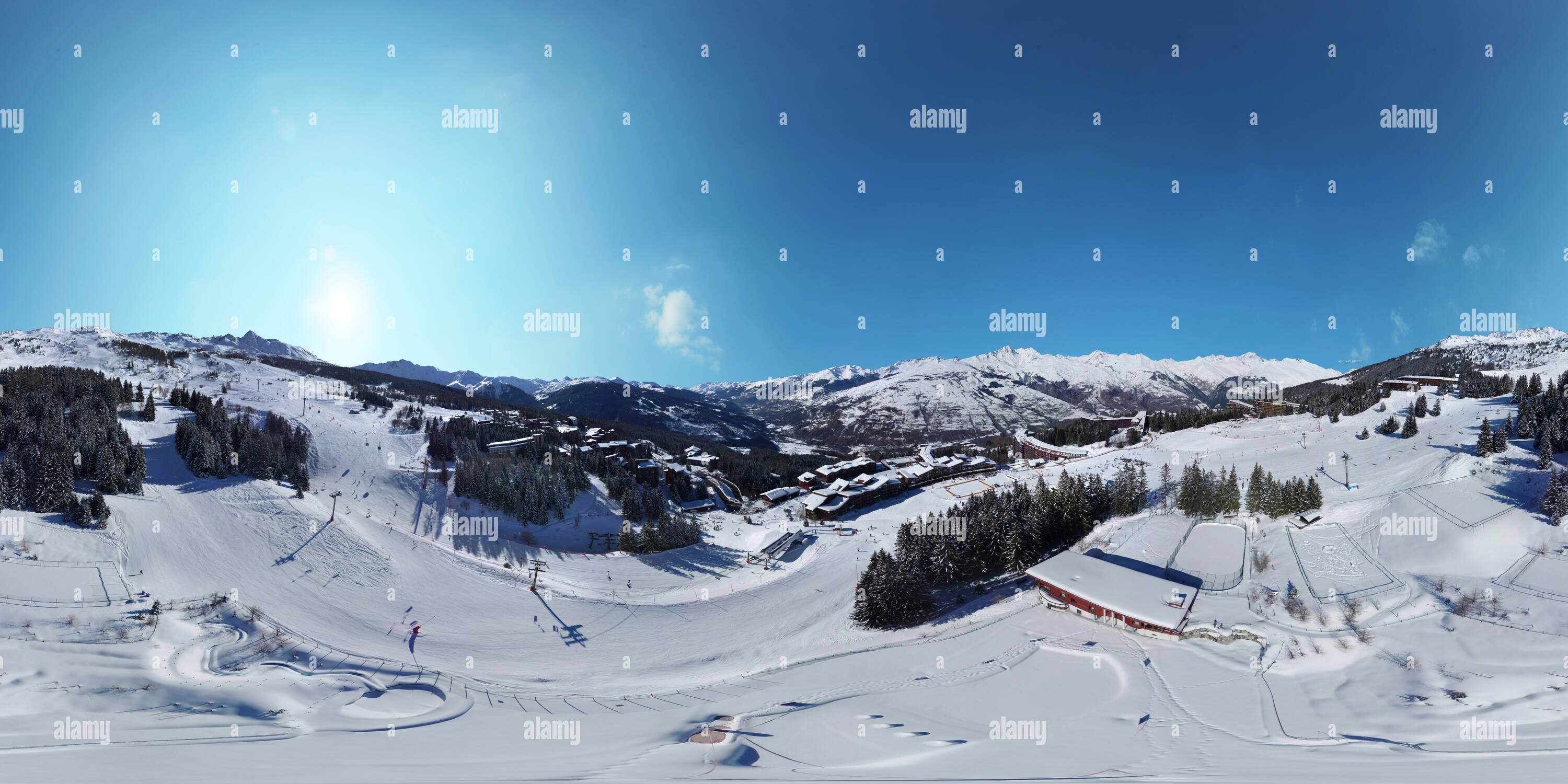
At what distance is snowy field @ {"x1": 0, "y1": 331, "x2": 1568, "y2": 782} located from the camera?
13.6 metres

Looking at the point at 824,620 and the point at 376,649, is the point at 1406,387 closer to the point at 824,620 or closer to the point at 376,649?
the point at 824,620

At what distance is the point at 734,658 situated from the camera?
1233 inches

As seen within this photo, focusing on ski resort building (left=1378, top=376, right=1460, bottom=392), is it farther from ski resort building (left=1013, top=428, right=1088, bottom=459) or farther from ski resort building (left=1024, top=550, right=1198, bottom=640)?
ski resort building (left=1024, top=550, right=1198, bottom=640)

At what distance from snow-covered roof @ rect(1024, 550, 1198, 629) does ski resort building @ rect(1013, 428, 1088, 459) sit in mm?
65209

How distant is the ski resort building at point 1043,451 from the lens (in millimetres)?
100625

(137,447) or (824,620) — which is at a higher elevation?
(137,447)

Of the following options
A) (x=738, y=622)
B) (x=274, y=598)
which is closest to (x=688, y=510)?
(x=738, y=622)

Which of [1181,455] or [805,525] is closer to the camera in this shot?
[805,525]

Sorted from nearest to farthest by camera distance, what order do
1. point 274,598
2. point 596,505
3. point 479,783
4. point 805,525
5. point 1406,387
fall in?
point 479,783
point 274,598
point 596,505
point 805,525
point 1406,387

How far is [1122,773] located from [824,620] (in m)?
24.6

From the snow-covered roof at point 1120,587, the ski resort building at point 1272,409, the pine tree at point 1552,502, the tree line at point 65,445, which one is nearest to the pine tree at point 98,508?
the tree line at point 65,445

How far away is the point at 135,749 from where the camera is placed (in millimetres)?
11773

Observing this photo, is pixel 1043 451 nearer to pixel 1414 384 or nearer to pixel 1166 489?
pixel 1166 489

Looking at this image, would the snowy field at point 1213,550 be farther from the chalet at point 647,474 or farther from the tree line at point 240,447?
the tree line at point 240,447
